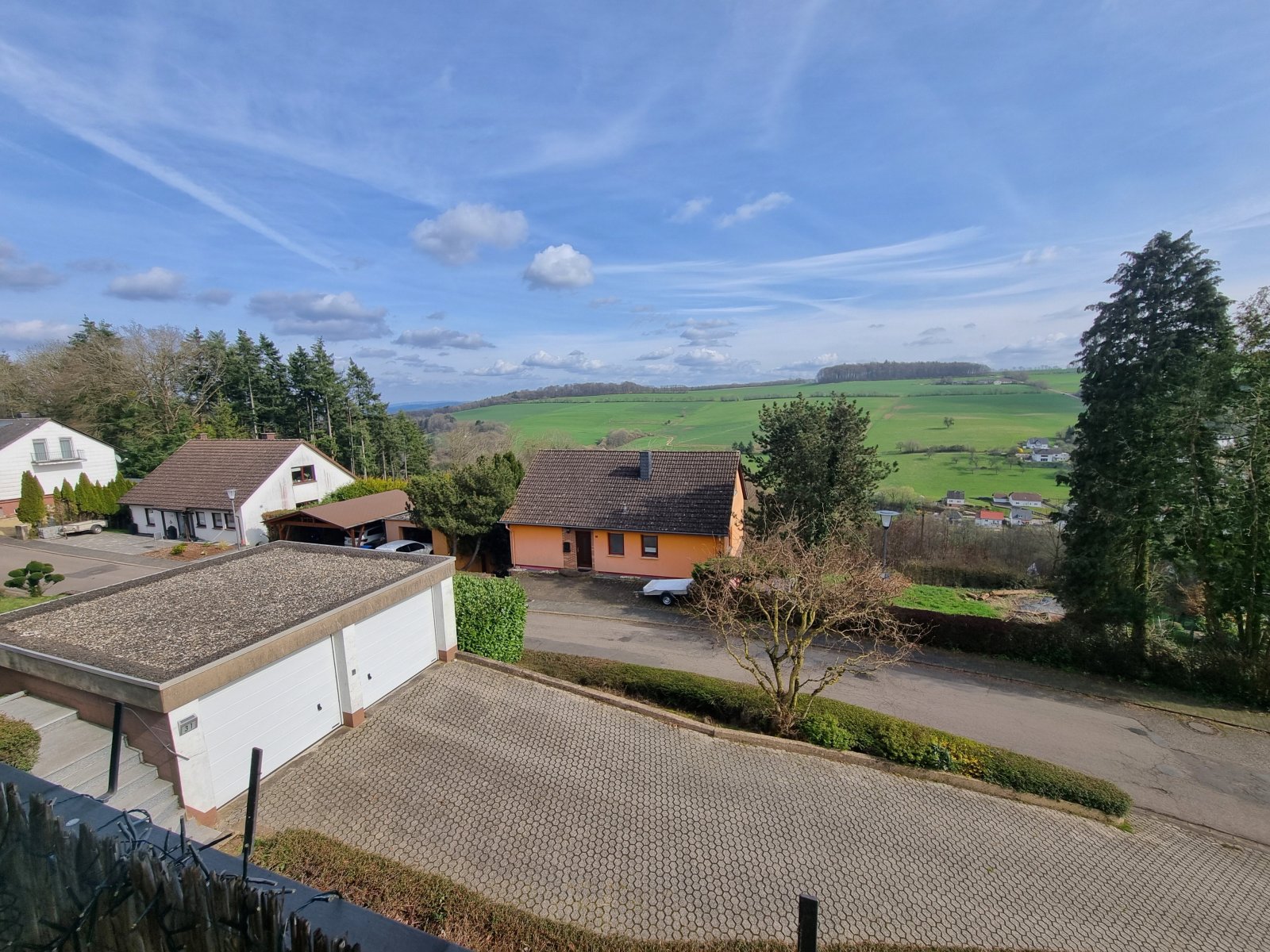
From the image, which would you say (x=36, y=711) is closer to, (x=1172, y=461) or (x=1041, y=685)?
(x=1041, y=685)

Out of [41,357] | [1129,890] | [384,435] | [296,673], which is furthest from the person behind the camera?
[384,435]

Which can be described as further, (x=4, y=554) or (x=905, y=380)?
(x=905, y=380)

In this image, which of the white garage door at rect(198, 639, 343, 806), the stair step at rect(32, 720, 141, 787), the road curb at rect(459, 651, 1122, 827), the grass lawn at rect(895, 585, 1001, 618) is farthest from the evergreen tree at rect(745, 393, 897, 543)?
the stair step at rect(32, 720, 141, 787)

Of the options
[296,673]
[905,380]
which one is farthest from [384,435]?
[905,380]

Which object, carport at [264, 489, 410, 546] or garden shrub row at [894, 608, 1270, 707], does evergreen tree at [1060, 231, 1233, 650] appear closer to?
garden shrub row at [894, 608, 1270, 707]

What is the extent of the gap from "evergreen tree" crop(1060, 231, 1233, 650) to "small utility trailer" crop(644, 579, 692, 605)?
12271mm

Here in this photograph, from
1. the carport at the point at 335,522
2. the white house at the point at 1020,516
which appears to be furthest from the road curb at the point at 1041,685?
the white house at the point at 1020,516

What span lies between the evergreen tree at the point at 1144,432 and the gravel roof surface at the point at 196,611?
62.5 ft

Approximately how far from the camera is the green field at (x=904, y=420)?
45.9 m

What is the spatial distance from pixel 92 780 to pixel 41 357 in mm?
59233

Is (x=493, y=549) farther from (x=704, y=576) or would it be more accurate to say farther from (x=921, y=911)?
(x=921, y=911)

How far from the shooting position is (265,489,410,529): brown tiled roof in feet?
93.5

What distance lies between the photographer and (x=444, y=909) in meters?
5.86

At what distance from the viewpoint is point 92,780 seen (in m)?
7.31
